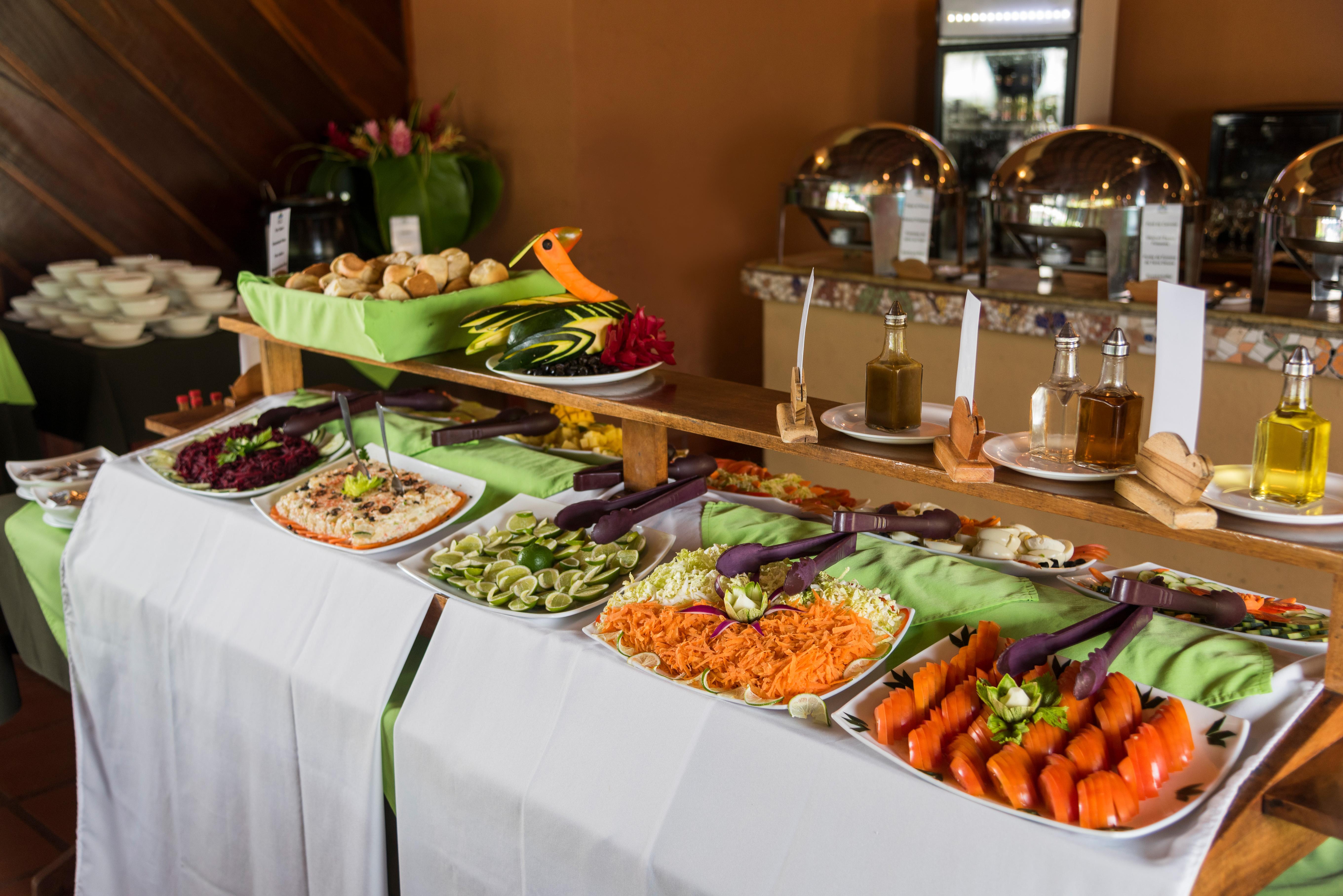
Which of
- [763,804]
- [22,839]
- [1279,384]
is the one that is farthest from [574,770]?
[1279,384]

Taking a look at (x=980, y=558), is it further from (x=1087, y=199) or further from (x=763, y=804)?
(x=1087, y=199)

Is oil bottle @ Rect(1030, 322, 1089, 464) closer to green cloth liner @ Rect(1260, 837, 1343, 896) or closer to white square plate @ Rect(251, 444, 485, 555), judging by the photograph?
green cloth liner @ Rect(1260, 837, 1343, 896)

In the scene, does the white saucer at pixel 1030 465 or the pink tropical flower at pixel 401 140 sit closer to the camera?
the white saucer at pixel 1030 465

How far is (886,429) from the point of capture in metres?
1.39

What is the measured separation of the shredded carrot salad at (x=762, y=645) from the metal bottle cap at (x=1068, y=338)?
0.40m

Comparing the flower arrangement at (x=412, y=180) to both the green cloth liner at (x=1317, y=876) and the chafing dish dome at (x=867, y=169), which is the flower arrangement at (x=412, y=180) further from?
the green cloth liner at (x=1317, y=876)

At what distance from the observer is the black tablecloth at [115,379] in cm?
312

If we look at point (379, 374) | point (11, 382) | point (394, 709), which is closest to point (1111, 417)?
point (394, 709)

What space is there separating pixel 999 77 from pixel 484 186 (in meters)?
2.12

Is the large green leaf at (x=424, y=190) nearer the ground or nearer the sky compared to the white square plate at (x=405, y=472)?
nearer the sky

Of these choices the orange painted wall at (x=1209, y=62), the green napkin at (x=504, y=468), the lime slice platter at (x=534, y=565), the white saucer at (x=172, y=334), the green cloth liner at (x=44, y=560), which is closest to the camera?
the lime slice platter at (x=534, y=565)

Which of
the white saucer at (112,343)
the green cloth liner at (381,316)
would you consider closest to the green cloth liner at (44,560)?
the green cloth liner at (381,316)

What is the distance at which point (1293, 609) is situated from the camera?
137cm

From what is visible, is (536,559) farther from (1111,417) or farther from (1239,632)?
(1239,632)
